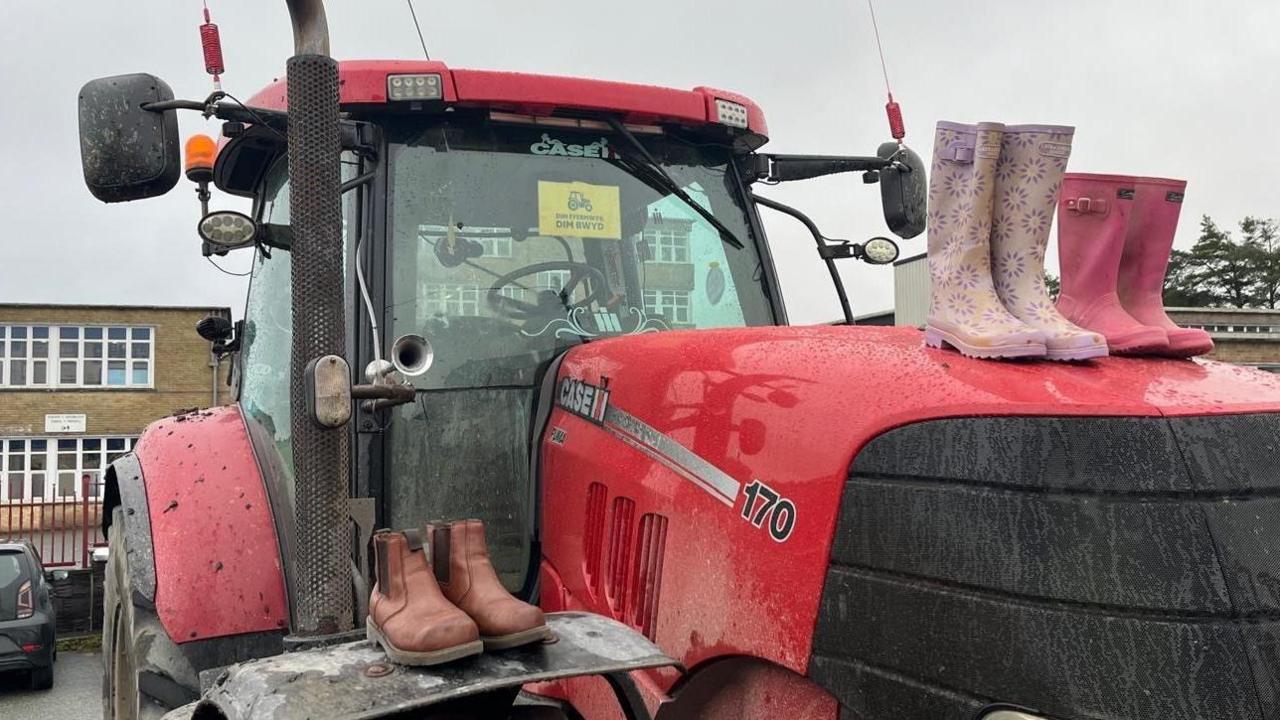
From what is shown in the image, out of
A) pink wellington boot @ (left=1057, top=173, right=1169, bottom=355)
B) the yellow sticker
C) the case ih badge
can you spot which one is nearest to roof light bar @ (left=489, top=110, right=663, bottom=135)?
the yellow sticker

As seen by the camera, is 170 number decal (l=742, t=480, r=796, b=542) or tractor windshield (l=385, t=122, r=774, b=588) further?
tractor windshield (l=385, t=122, r=774, b=588)

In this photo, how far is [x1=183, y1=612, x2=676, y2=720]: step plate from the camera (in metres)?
1.85

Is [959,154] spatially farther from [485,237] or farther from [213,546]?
[213,546]

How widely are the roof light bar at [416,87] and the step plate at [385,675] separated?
5.35ft

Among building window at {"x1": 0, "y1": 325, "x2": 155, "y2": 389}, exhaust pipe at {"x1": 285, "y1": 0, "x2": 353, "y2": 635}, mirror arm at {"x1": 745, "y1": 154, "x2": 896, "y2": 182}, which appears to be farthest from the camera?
building window at {"x1": 0, "y1": 325, "x2": 155, "y2": 389}

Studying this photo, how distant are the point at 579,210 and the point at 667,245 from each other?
31 centimetres

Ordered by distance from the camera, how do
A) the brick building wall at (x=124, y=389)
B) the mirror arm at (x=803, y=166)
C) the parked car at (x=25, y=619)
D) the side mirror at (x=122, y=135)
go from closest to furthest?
the side mirror at (x=122, y=135)
the mirror arm at (x=803, y=166)
the parked car at (x=25, y=619)
the brick building wall at (x=124, y=389)

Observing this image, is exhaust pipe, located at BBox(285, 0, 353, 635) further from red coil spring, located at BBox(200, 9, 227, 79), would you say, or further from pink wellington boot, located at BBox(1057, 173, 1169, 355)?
pink wellington boot, located at BBox(1057, 173, 1169, 355)

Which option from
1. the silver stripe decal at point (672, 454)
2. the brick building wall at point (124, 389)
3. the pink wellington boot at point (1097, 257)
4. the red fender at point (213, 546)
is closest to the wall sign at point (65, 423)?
the brick building wall at point (124, 389)

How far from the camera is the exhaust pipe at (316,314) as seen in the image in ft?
7.90

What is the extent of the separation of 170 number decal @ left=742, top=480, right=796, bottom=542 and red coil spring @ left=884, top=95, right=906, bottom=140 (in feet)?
7.55

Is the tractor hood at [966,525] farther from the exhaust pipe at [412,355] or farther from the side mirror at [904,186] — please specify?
the side mirror at [904,186]

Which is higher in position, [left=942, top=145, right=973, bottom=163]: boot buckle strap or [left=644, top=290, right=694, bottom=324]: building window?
[left=942, top=145, right=973, bottom=163]: boot buckle strap

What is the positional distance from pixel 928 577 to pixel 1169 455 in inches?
15.9
